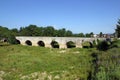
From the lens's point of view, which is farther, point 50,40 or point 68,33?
point 68,33

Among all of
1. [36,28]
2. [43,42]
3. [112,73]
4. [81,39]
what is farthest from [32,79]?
[36,28]

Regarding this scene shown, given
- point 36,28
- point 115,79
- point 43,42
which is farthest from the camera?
point 36,28

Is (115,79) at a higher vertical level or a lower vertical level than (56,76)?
higher

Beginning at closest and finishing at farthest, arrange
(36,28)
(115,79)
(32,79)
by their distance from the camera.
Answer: (115,79) → (32,79) → (36,28)

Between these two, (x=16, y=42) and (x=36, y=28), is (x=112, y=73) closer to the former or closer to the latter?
(x=16, y=42)

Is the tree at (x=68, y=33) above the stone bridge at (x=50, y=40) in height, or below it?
above

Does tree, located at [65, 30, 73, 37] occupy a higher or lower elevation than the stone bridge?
higher

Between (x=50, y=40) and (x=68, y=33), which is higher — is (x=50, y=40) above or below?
below

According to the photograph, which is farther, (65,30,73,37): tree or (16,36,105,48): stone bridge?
(65,30,73,37): tree

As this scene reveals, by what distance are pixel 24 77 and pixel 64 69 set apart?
5.77 metres

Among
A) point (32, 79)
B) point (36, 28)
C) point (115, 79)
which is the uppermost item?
point (36, 28)

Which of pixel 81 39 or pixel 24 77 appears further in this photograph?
pixel 81 39

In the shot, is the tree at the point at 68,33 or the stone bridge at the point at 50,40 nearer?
the stone bridge at the point at 50,40

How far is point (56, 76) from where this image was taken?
26.3 metres
